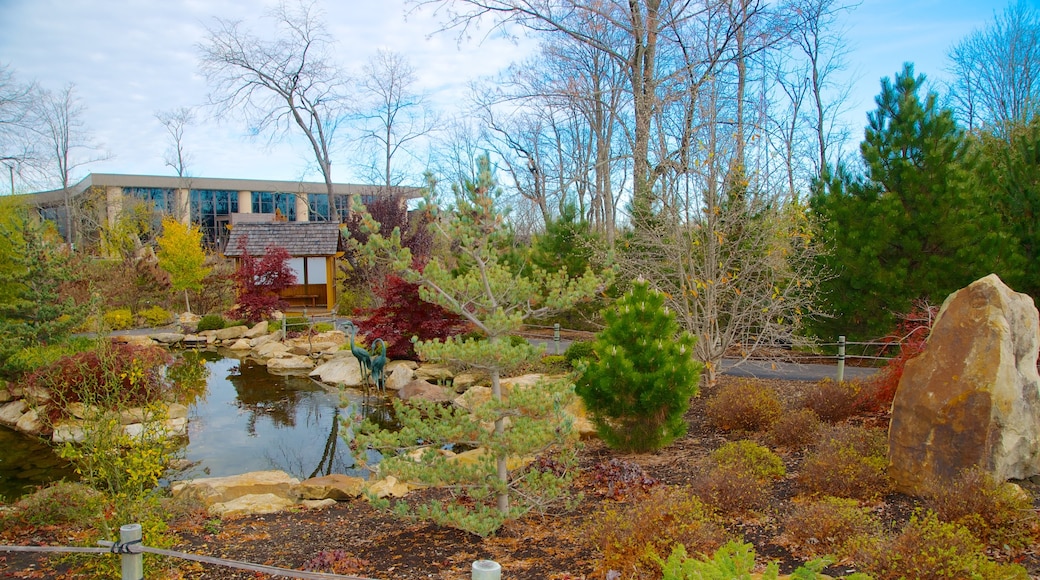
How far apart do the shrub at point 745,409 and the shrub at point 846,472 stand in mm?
1497

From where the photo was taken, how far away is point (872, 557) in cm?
337

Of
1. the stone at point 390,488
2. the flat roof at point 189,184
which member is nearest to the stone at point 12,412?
the stone at point 390,488

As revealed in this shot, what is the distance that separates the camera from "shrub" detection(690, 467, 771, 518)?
450 cm

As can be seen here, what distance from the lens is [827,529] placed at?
3.81 m

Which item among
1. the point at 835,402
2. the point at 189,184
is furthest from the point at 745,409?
the point at 189,184

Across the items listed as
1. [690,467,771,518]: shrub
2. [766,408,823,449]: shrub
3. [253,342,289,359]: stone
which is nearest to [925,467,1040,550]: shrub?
[690,467,771,518]: shrub

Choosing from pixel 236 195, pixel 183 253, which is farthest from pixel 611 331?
pixel 236 195

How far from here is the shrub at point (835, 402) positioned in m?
6.94

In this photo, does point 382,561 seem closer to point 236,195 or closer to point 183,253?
point 183,253

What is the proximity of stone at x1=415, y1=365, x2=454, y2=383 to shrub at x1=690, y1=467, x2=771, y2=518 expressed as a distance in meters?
8.02

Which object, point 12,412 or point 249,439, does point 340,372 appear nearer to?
point 249,439

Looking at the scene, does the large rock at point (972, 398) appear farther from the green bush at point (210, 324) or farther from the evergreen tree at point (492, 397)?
the green bush at point (210, 324)

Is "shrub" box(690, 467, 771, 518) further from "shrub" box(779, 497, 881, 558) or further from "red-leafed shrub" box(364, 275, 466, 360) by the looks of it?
"red-leafed shrub" box(364, 275, 466, 360)

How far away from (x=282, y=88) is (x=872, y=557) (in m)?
27.5
